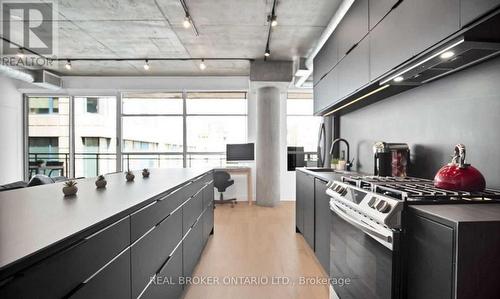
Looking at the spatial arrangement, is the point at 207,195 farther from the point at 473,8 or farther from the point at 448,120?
the point at 473,8

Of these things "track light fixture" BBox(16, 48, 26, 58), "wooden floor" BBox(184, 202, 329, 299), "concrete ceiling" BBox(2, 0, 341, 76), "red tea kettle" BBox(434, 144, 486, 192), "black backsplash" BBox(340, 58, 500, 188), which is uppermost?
"concrete ceiling" BBox(2, 0, 341, 76)

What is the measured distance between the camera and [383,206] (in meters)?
1.33

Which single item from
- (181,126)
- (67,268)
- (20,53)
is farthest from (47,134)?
(67,268)

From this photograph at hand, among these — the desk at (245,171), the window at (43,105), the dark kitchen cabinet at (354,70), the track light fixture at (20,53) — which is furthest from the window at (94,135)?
the dark kitchen cabinet at (354,70)

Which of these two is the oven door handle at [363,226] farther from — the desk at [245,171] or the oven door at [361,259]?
the desk at [245,171]

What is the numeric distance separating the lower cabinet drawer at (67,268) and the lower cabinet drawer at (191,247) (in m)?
1.17

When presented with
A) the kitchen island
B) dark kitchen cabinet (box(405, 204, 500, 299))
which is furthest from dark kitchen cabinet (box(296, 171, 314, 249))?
dark kitchen cabinet (box(405, 204, 500, 299))

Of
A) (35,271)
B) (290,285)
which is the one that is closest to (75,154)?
(290,285)

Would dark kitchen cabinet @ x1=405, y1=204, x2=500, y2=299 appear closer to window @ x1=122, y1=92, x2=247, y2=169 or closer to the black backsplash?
the black backsplash

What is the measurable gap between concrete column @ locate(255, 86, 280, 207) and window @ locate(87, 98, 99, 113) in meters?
4.48

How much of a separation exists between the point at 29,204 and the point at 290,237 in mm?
3095

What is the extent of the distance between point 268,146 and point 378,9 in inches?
158

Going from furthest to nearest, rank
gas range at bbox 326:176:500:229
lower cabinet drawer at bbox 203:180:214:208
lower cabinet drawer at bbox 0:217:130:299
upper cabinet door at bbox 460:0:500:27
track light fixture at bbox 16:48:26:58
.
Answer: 1. track light fixture at bbox 16:48:26:58
2. lower cabinet drawer at bbox 203:180:214:208
3. gas range at bbox 326:176:500:229
4. upper cabinet door at bbox 460:0:500:27
5. lower cabinet drawer at bbox 0:217:130:299

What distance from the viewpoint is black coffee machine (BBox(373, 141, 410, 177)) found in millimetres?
2238
